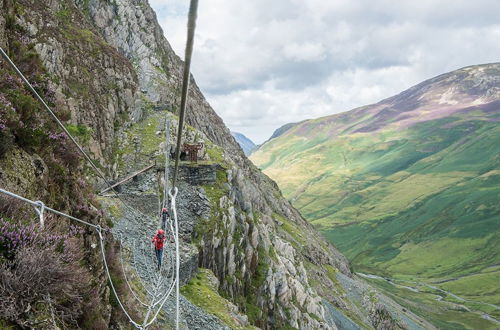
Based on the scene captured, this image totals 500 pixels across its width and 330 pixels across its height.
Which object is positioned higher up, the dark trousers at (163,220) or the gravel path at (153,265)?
the dark trousers at (163,220)

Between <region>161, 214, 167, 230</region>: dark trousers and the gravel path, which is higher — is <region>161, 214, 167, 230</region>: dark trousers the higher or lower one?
the higher one

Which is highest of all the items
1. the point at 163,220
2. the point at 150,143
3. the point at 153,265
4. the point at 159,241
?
the point at 150,143

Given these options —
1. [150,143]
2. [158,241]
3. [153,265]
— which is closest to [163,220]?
[153,265]

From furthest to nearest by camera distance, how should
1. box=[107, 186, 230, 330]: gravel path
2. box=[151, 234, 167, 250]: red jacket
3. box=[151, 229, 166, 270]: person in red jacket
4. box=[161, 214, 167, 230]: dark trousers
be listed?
box=[161, 214, 167, 230]: dark trousers
box=[107, 186, 230, 330]: gravel path
box=[151, 234, 167, 250]: red jacket
box=[151, 229, 166, 270]: person in red jacket

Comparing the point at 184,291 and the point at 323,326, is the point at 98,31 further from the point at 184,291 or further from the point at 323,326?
the point at 323,326

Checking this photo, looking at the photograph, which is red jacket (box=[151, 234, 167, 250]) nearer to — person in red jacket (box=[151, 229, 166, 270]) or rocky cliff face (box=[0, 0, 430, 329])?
person in red jacket (box=[151, 229, 166, 270])

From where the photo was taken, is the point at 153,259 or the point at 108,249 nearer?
the point at 108,249

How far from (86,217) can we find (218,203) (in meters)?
34.5

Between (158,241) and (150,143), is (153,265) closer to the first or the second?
(158,241)

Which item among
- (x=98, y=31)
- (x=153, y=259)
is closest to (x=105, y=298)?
(x=153, y=259)

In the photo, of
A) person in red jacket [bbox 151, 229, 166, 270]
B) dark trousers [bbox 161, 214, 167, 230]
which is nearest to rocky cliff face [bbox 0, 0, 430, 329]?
dark trousers [bbox 161, 214, 167, 230]

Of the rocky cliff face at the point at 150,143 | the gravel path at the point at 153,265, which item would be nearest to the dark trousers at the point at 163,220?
the gravel path at the point at 153,265

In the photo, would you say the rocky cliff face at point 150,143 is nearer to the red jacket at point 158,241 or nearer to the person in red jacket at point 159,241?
the person in red jacket at point 159,241

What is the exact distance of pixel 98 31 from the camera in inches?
3364
